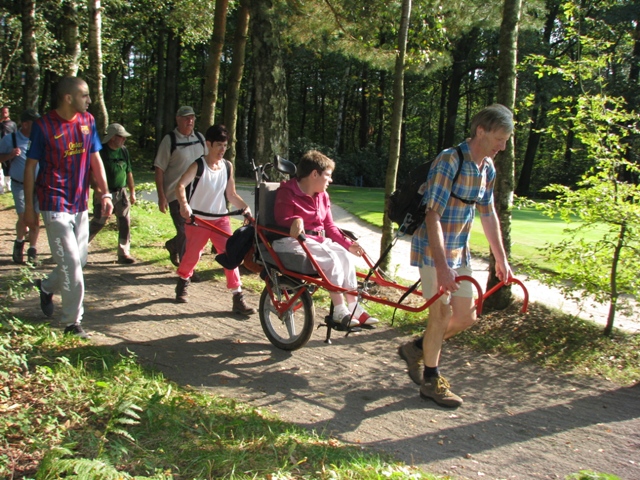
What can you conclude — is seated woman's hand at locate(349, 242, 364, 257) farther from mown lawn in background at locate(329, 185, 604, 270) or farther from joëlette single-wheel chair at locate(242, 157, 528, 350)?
mown lawn in background at locate(329, 185, 604, 270)

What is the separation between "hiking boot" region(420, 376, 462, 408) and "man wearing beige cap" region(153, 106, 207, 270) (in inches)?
159

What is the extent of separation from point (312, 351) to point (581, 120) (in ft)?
12.4

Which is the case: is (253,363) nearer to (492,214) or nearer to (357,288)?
(357,288)

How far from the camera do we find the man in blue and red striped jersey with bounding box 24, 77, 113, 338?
5008mm

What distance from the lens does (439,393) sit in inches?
178

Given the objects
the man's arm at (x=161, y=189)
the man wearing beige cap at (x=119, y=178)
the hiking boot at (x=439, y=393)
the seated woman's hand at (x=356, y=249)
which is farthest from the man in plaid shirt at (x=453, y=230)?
the man wearing beige cap at (x=119, y=178)

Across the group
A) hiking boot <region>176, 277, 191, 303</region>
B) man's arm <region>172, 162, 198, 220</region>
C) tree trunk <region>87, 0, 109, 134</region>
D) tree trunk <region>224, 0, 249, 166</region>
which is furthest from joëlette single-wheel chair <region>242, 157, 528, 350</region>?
tree trunk <region>87, 0, 109, 134</region>

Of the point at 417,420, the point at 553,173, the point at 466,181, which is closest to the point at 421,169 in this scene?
the point at 466,181

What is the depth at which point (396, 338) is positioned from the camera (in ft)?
20.4

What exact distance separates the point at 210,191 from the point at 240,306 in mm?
1331

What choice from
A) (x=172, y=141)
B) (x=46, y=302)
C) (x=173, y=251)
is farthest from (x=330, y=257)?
(x=173, y=251)

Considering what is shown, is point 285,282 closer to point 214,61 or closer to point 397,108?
point 397,108

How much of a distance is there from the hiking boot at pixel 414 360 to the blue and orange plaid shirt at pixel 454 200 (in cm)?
79

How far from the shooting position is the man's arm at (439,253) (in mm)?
4027
